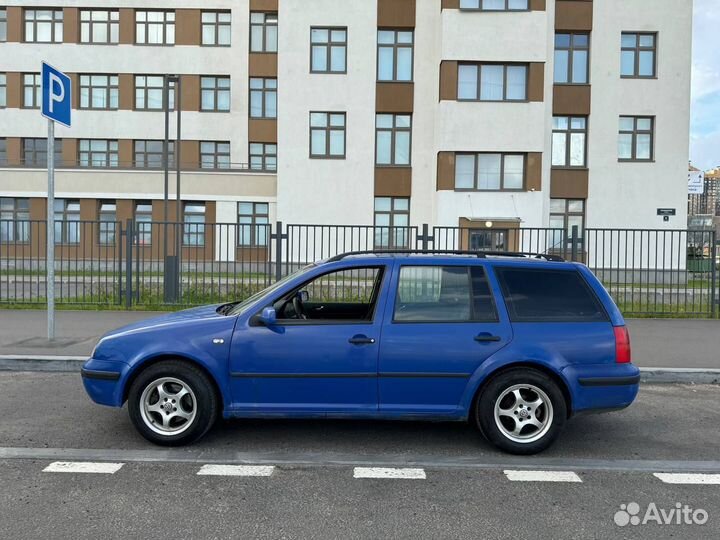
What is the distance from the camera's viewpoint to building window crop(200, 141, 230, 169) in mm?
29141

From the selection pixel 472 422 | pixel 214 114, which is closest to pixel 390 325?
pixel 472 422

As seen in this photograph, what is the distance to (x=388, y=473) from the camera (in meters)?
4.24

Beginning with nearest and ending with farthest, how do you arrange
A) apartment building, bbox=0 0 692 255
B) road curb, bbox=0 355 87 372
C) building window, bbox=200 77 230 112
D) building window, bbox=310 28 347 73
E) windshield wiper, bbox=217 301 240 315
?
windshield wiper, bbox=217 301 240 315, road curb, bbox=0 355 87 372, apartment building, bbox=0 0 692 255, building window, bbox=310 28 347 73, building window, bbox=200 77 230 112

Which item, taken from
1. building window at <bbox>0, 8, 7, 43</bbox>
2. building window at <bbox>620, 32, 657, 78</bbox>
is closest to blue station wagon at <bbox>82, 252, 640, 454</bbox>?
building window at <bbox>620, 32, 657, 78</bbox>

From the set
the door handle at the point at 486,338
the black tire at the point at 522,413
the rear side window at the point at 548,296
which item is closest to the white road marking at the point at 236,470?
the black tire at the point at 522,413

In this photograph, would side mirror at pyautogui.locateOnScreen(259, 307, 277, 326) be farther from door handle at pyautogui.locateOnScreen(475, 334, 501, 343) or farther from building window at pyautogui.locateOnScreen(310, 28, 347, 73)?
building window at pyautogui.locateOnScreen(310, 28, 347, 73)

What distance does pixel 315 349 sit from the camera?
458 cm

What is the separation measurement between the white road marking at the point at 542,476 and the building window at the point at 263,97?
26.8m

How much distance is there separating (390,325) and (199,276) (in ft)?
28.4

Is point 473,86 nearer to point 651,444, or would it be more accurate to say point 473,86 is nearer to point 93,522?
point 651,444

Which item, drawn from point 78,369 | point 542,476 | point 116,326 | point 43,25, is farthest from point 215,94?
point 542,476

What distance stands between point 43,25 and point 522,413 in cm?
3179

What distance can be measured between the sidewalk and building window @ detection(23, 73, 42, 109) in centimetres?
2120

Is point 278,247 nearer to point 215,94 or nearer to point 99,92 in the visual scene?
point 215,94
